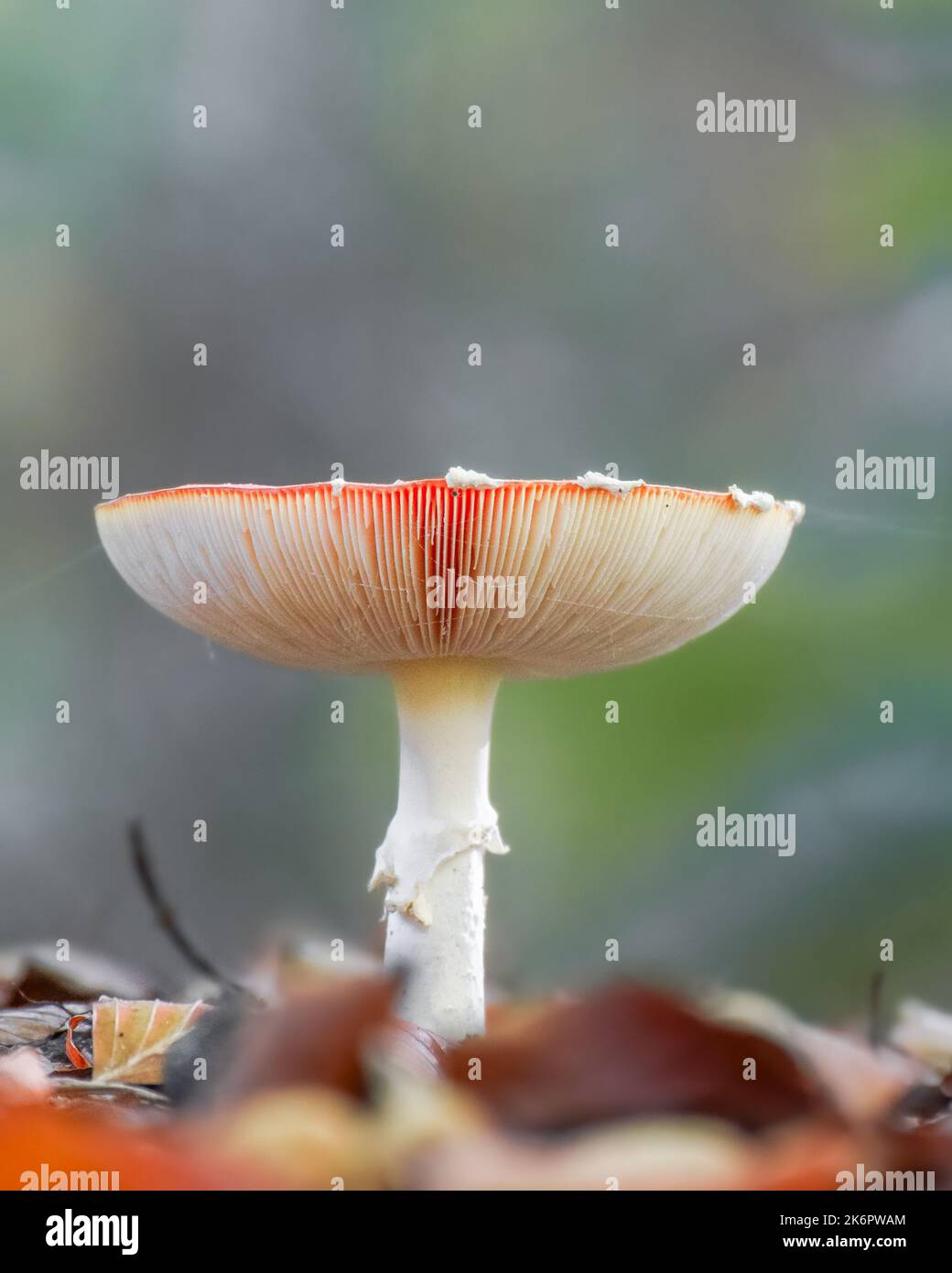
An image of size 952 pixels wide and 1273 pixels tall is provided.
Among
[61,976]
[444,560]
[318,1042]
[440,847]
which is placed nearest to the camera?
[318,1042]

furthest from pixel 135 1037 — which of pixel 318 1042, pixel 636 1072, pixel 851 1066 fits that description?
pixel 851 1066

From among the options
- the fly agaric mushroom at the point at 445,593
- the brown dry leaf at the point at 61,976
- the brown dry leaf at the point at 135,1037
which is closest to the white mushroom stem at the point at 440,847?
the fly agaric mushroom at the point at 445,593

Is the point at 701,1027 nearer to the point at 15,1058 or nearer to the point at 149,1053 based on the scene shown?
the point at 149,1053

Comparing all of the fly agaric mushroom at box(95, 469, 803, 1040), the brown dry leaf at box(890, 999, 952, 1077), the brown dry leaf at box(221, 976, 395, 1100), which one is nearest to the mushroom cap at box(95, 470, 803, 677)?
the fly agaric mushroom at box(95, 469, 803, 1040)

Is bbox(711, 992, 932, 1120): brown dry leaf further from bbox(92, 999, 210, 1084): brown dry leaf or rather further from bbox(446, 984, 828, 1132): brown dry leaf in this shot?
bbox(92, 999, 210, 1084): brown dry leaf

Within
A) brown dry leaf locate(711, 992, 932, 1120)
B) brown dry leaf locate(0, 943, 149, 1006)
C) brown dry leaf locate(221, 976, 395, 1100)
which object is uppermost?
brown dry leaf locate(0, 943, 149, 1006)

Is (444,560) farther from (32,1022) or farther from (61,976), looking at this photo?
(61,976)

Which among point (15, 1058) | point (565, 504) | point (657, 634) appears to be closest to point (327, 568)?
point (565, 504)

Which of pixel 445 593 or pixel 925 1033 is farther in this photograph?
pixel 925 1033
